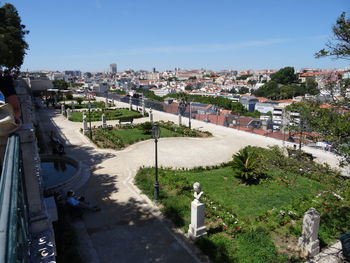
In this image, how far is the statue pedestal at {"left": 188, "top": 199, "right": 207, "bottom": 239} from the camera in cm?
705

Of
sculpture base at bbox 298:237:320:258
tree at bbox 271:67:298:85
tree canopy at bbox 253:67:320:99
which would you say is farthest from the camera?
tree at bbox 271:67:298:85

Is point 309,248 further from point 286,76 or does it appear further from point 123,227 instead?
point 286,76

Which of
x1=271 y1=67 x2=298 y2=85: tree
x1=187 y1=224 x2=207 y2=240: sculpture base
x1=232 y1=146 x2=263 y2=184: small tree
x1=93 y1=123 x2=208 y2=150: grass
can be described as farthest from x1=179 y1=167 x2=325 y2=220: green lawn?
x1=271 y1=67 x2=298 y2=85: tree

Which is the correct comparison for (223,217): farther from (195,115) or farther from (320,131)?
(195,115)

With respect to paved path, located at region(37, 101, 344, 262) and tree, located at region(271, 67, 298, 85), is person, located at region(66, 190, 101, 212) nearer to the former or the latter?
paved path, located at region(37, 101, 344, 262)

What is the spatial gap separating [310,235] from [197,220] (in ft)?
9.12

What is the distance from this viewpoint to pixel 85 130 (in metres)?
19.6

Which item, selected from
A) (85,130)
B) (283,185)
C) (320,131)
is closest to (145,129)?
(85,130)

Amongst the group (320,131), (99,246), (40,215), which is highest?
(320,131)

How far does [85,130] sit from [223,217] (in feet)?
47.3

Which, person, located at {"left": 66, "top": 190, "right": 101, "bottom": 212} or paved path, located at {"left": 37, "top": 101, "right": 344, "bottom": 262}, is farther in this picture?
person, located at {"left": 66, "top": 190, "right": 101, "bottom": 212}

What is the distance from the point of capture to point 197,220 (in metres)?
7.07

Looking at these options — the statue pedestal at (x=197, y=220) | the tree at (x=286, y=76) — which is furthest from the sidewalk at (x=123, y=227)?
the tree at (x=286, y=76)

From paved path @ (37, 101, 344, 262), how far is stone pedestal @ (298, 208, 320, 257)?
8.60 feet
